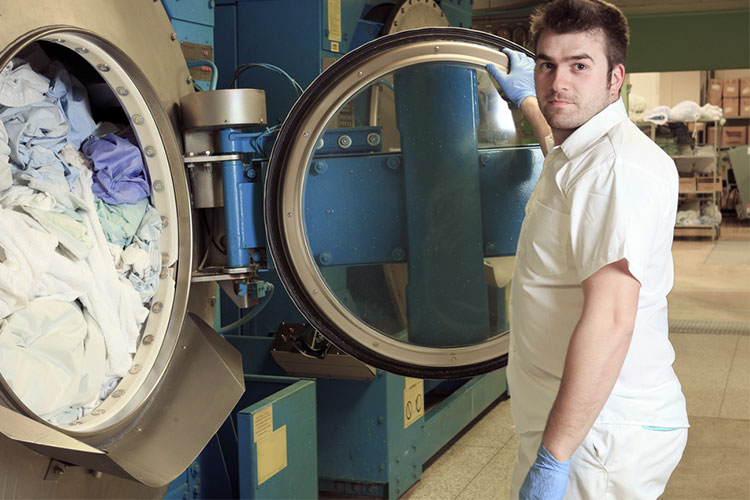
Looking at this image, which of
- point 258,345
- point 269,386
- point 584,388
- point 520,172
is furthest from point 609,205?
point 258,345

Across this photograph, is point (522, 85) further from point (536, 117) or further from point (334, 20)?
point (334, 20)

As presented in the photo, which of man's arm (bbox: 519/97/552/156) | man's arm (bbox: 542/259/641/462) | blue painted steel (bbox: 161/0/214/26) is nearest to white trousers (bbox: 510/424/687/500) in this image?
man's arm (bbox: 542/259/641/462)

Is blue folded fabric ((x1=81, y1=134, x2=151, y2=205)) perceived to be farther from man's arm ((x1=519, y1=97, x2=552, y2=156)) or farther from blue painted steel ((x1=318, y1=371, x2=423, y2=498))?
blue painted steel ((x1=318, y1=371, x2=423, y2=498))

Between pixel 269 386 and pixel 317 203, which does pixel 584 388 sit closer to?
pixel 317 203

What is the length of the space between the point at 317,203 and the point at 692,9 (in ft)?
23.4

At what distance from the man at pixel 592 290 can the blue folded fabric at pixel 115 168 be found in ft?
3.05

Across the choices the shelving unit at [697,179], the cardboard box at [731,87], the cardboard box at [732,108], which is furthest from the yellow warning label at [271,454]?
the cardboard box at [731,87]

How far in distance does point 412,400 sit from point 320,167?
1616mm

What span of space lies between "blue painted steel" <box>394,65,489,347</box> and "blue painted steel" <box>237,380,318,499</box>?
23.9 inches

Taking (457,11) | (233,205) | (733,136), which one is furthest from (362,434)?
(733,136)

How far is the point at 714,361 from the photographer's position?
5312 millimetres

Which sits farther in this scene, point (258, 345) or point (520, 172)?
point (258, 345)

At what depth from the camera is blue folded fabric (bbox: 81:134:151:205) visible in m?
1.96

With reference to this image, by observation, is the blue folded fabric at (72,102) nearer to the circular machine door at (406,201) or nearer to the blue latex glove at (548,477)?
the circular machine door at (406,201)
